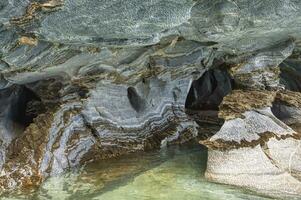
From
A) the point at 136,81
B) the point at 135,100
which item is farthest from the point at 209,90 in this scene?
the point at 136,81

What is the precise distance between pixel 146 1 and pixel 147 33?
1.98 feet

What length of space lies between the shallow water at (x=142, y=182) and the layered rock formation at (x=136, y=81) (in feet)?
1.03

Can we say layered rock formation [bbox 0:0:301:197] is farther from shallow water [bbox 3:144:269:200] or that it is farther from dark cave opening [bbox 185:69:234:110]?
dark cave opening [bbox 185:69:234:110]

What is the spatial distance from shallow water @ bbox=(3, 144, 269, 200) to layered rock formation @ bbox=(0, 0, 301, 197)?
12.4 inches

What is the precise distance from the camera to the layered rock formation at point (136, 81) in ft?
18.5

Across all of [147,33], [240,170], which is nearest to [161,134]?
[240,170]

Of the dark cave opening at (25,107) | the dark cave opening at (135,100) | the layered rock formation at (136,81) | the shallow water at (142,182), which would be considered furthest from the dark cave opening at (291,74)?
the dark cave opening at (25,107)

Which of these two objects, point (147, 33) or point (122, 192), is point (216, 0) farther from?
point (122, 192)

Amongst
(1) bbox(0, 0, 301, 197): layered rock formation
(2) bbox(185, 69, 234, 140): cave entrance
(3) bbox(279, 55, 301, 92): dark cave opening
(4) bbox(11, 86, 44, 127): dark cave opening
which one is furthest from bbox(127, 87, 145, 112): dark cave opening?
(3) bbox(279, 55, 301, 92): dark cave opening

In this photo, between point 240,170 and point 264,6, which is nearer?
point 264,6

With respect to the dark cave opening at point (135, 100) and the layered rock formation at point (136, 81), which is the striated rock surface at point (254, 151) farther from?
the dark cave opening at point (135, 100)

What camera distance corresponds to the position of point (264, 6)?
6.38 m

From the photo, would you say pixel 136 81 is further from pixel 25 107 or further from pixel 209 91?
pixel 209 91

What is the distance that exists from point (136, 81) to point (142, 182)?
2.24 meters
